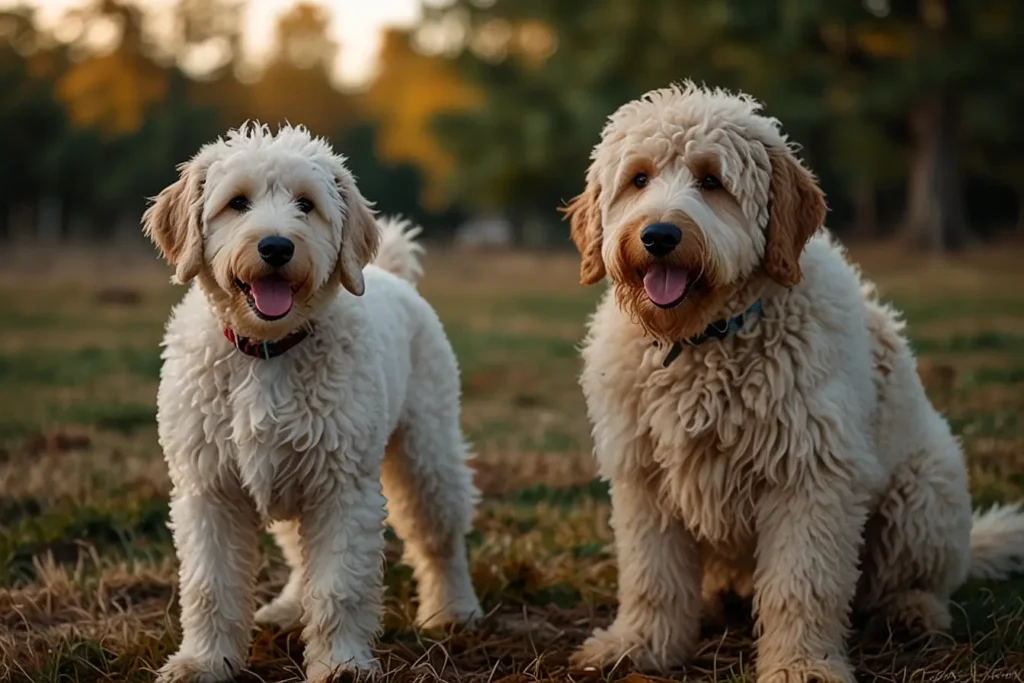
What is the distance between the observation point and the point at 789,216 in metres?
4.28

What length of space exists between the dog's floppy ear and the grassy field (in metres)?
1.39

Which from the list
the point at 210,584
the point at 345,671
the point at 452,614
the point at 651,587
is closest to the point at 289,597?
the point at 452,614

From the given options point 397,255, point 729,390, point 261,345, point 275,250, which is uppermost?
point 275,250

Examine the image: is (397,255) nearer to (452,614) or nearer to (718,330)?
(452,614)

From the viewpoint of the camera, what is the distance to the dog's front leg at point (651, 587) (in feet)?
15.0

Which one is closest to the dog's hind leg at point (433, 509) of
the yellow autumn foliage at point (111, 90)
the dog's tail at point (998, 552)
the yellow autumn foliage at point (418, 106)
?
the dog's tail at point (998, 552)

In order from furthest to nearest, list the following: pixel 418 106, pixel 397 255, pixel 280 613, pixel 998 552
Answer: pixel 418 106 → pixel 397 255 → pixel 998 552 → pixel 280 613

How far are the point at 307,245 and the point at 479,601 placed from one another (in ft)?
6.41

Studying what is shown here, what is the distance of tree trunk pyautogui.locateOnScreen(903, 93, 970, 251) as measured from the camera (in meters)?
26.3

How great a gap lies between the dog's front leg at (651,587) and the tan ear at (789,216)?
0.98 m

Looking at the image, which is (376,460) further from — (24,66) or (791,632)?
(24,66)

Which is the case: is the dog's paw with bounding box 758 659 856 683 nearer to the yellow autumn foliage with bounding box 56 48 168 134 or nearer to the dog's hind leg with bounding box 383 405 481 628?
the dog's hind leg with bounding box 383 405 481 628

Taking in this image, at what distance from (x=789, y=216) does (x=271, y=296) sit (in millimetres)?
1837

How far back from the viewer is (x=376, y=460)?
14.2ft
